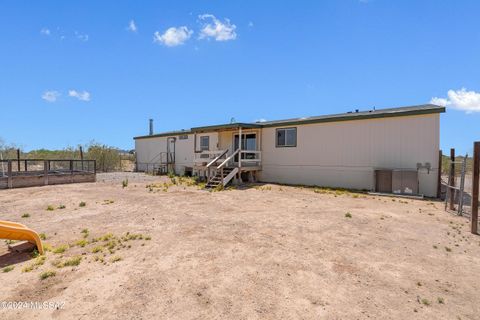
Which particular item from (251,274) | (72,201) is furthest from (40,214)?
(251,274)

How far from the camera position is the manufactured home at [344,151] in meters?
10.5

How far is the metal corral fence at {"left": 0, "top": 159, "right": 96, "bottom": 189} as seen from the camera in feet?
41.2

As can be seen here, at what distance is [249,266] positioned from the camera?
3.99 m

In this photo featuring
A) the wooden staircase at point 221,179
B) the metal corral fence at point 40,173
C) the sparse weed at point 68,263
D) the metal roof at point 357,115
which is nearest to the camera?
the sparse weed at point 68,263

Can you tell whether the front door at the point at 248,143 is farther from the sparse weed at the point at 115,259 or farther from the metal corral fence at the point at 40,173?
the sparse weed at the point at 115,259

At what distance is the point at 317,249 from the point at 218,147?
13292 mm

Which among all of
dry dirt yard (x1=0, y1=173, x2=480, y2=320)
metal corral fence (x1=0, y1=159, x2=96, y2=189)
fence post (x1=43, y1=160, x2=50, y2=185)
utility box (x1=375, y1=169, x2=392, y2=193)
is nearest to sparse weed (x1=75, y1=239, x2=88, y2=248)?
dry dirt yard (x1=0, y1=173, x2=480, y2=320)

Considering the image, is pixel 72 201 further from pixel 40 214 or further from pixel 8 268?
pixel 8 268

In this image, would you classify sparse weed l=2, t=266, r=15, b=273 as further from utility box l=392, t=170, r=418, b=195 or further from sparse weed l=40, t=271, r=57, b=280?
utility box l=392, t=170, r=418, b=195

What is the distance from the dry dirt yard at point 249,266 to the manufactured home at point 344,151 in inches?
137

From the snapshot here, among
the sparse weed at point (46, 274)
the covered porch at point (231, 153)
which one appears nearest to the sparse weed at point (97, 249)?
the sparse weed at point (46, 274)

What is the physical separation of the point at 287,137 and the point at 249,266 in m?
11.0

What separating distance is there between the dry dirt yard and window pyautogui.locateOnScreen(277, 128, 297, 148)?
6.96m

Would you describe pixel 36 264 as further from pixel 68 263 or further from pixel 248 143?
pixel 248 143
